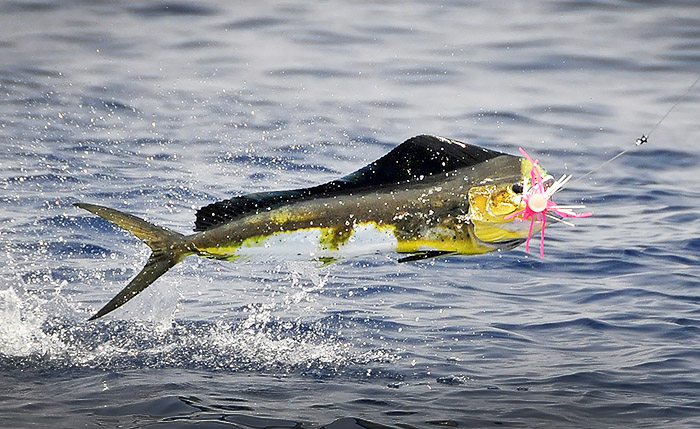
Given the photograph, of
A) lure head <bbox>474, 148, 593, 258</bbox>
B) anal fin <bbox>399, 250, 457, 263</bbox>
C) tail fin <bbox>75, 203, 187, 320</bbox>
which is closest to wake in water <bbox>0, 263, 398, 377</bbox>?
tail fin <bbox>75, 203, 187, 320</bbox>

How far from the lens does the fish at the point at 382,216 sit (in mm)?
4453

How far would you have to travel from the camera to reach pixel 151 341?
668cm

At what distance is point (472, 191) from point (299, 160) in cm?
768

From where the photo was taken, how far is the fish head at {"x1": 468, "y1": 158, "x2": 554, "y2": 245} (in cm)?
438

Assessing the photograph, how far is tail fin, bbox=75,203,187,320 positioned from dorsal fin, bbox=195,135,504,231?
24 centimetres

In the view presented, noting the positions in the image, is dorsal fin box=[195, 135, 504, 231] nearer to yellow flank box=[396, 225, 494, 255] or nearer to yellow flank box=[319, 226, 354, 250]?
yellow flank box=[319, 226, 354, 250]

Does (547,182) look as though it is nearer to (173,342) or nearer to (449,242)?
(449,242)

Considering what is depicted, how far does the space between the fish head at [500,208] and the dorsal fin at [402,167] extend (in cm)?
32

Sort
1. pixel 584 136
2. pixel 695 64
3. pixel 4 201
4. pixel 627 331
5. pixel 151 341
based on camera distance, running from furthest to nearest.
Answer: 1. pixel 695 64
2. pixel 584 136
3. pixel 4 201
4. pixel 627 331
5. pixel 151 341

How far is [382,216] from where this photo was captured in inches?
181

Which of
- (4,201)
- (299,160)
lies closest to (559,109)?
(299,160)

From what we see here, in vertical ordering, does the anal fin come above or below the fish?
below

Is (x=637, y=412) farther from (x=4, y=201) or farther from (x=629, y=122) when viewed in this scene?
(x=629, y=122)

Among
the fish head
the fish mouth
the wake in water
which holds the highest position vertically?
the fish mouth
